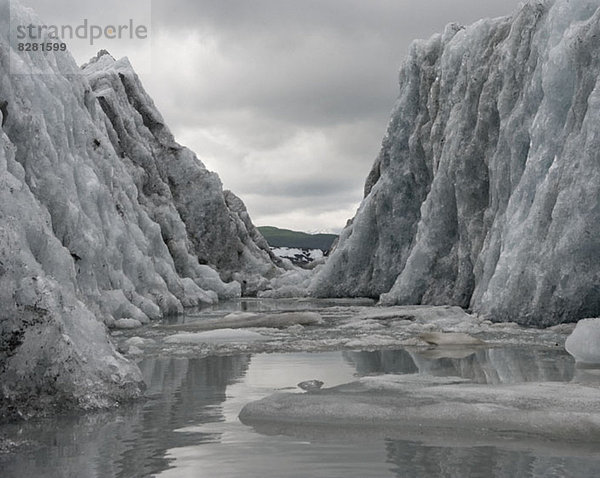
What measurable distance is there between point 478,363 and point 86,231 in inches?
503

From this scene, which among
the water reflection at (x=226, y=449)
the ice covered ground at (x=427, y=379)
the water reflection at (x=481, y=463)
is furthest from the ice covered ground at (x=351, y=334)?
the water reflection at (x=481, y=463)

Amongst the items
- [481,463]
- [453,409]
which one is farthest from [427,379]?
[481,463]

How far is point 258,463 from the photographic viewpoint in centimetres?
579

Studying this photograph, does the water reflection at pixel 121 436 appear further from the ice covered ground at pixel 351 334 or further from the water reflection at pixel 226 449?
the ice covered ground at pixel 351 334

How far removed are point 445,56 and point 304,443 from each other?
28.9m

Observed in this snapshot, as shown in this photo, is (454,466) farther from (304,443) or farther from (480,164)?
(480,164)

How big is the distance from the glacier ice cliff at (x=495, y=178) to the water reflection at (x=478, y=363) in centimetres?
530

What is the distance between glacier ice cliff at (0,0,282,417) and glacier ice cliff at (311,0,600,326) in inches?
399

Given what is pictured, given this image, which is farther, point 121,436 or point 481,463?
point 121,436

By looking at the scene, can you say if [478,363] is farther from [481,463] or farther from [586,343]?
[481,463]

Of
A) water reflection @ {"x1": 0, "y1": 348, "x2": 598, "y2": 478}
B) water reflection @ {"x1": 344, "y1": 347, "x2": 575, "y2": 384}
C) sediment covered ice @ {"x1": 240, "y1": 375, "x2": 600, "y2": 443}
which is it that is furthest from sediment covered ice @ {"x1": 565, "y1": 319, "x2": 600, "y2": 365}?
water reflection @ {"x1": 0, "y1": 348, "x2": 598, "y2": 478}

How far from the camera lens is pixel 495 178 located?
25.8 m

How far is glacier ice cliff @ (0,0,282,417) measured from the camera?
8328 mm

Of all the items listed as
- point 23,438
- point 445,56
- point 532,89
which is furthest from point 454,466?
point 445,56
